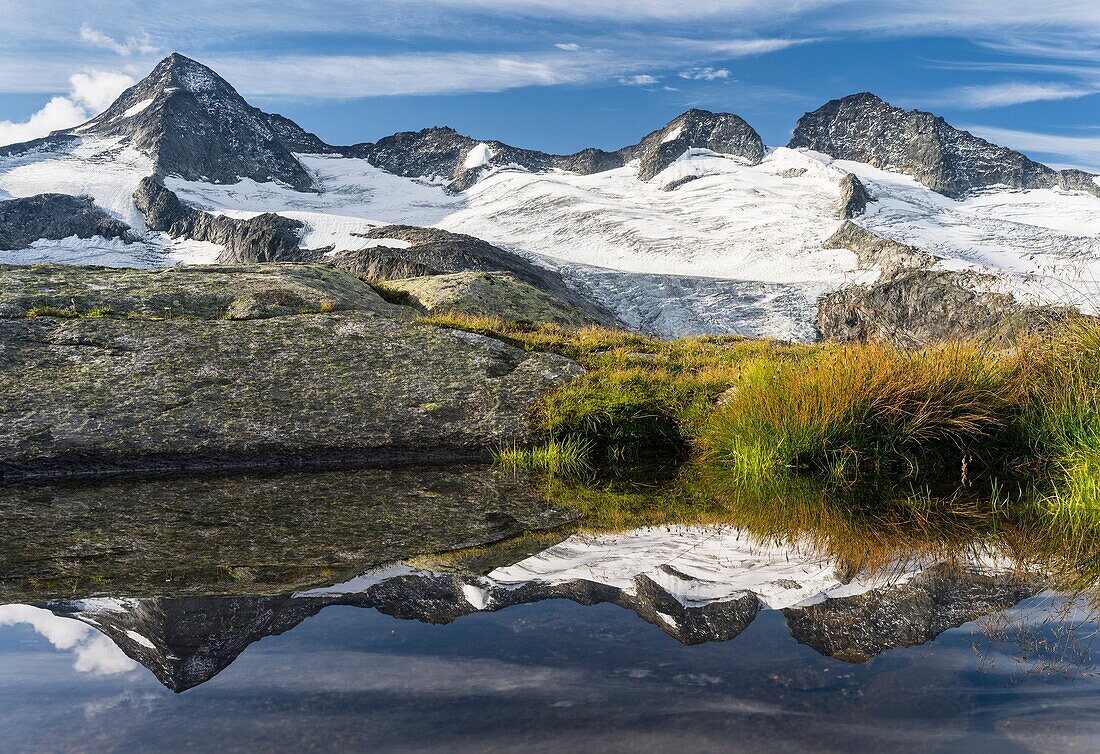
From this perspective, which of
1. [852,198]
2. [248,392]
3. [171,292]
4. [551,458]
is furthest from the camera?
[852,198]

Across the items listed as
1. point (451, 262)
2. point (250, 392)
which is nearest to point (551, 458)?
point (250, 392)

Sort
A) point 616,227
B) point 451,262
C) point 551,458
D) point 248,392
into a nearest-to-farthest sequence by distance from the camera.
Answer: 1. point 551,458
2. point 248,392
3. point 451,262
4. point 616,227

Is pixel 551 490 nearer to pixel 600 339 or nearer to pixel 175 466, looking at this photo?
pixel 175 466

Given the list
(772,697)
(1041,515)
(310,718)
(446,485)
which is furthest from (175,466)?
(1041,515)

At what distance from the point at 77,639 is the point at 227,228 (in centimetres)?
12642

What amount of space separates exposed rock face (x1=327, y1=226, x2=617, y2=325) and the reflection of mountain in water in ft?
150

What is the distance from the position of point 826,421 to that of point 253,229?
109m

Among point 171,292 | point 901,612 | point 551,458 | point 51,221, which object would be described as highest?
point 51,221

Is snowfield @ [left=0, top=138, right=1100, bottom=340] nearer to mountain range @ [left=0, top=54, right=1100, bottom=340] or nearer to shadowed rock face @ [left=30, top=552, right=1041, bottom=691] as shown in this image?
mountain range @ [left=0, top=54, right=1100, bottom=340]

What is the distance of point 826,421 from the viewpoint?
6746 mm

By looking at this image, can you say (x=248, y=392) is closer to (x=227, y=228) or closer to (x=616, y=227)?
(x=616, y=227)

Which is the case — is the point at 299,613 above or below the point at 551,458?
above

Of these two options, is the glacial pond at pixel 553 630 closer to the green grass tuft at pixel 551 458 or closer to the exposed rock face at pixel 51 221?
the green grass tuft at pixel 551 458

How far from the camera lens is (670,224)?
120 meters
